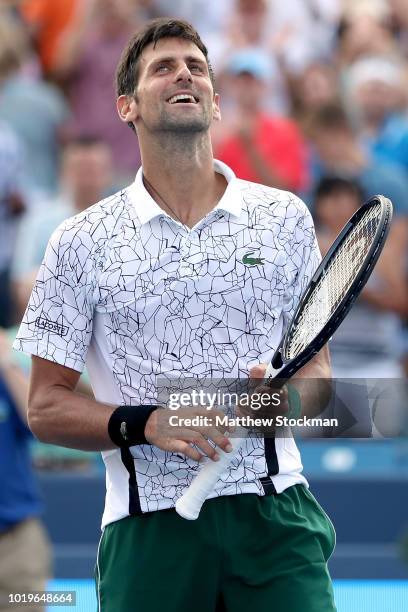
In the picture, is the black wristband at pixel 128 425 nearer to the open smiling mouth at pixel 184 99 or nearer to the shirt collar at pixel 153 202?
the shirt collar at pixel 153 202

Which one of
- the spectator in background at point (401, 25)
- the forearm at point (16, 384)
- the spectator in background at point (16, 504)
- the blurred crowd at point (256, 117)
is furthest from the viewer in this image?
the spectator in background at point (401, 25)

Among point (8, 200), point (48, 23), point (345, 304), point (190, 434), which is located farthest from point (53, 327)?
point (48, 23)

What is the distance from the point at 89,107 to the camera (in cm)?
931

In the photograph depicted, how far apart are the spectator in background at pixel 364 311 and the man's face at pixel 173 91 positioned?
4634 millimetres

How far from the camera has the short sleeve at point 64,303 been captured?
3.31m

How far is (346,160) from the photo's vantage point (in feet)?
29.2

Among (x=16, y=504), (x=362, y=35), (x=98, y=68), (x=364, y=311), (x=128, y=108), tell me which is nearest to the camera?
(x=128, y=108)

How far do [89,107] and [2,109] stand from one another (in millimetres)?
623

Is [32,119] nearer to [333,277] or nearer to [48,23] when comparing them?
[48,23]

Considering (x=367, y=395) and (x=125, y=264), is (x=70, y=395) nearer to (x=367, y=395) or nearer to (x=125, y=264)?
(x=125, y=264)

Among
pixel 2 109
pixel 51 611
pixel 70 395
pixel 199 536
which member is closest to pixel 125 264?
pixel 70 395

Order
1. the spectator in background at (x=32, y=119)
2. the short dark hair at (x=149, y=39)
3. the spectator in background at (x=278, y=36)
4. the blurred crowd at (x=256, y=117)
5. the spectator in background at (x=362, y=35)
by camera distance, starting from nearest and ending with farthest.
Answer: the short dark hair at (x=149, y=39), the blurred crowd at (x=256, y=117), the spectator in background at (x=32, y=119), the spectator in background at (x=278, y=36), the spectator in background at (x=362, y=35)

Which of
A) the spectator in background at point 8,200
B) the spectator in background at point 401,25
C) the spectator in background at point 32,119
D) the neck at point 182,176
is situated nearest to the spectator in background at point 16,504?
the neck at point 182,176

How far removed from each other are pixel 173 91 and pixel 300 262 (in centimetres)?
56
